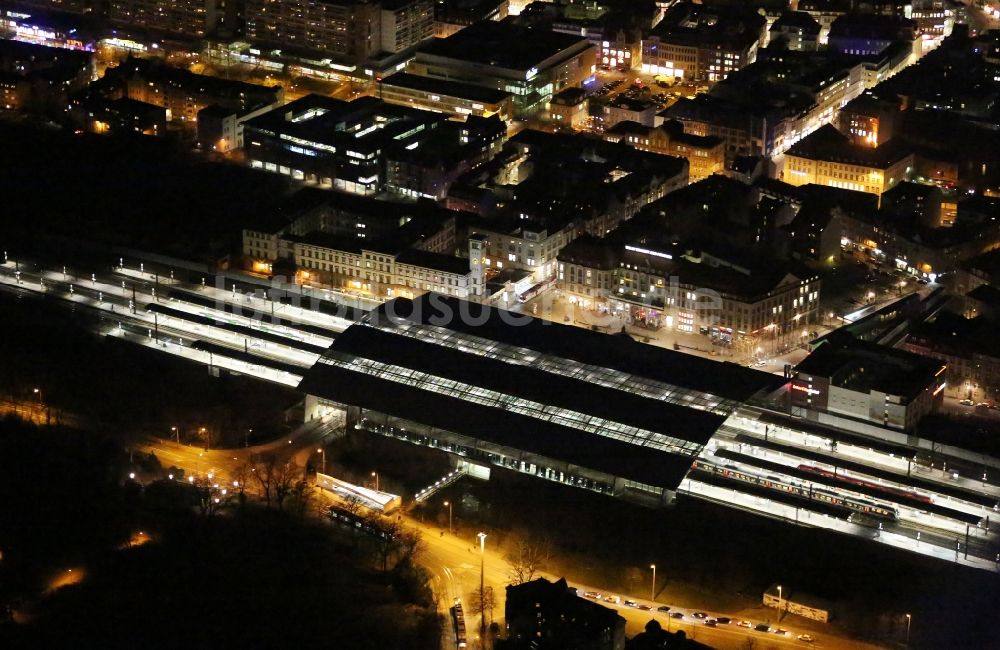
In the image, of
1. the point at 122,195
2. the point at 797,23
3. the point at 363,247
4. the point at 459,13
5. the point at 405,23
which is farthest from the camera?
the point at 459,13

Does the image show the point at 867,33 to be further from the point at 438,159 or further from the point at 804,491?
the point at 804,491

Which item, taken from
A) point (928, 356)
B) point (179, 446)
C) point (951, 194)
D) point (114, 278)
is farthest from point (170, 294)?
point (951, 194)

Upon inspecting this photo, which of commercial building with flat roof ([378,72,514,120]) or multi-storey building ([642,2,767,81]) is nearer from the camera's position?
commercial building with flat roof ([378,72,514,120])

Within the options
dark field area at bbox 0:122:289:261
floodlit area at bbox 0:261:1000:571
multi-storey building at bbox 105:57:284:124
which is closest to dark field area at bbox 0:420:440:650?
floodlit area at bbox 0:261:1000:571

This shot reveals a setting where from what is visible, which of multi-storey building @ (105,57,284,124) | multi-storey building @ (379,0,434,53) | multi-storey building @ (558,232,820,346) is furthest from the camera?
multi-storey building @ (379,0,434,53)

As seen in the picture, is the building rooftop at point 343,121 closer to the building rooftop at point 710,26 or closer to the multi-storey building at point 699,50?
the multi-storey building at point 699,50

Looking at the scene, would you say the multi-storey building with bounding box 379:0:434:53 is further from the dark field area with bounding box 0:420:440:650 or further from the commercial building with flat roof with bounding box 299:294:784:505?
the dark field area with bounding box 0:420:440:650

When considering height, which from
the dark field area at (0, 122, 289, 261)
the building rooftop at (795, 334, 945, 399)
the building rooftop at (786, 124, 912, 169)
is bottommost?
the dark field area at (0, 122, 289, 261)

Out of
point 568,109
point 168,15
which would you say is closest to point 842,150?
point 568,109

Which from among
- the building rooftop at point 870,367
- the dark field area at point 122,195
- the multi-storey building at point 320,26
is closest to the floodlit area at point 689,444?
the building rooftop at point 870,367
